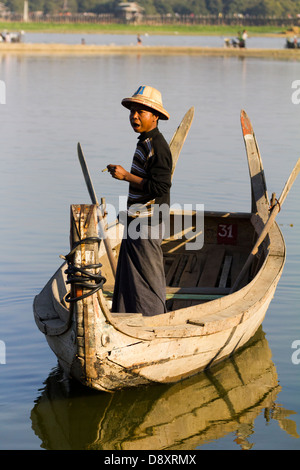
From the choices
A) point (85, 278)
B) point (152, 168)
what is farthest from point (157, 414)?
point (152, 168)

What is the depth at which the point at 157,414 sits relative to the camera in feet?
18.6

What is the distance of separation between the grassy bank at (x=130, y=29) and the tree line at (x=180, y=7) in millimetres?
17123

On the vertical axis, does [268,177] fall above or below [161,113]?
below

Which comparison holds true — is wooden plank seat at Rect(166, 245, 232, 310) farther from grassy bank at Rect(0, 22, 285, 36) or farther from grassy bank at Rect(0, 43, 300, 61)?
grassy bank at Rect(0, 22, 285, 36)

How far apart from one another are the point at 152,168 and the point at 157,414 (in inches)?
66.3

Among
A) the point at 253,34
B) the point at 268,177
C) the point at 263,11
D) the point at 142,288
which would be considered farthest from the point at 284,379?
the point at 263,11

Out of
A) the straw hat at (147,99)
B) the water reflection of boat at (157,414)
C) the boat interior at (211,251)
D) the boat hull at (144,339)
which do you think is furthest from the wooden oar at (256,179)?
the straw hat at (147,99)

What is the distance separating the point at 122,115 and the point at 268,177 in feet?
28.3

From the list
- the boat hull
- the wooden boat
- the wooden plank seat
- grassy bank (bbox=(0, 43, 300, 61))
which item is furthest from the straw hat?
grassy bank (bbox=(0, 43, 300, 61))

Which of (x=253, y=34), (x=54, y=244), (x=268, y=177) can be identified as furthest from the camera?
(x=253, y=34)

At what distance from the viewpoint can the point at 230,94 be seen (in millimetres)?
28109

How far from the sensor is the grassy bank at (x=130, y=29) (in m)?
78.0

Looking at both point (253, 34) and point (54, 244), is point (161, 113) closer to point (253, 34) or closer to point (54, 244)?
point (54, 244)

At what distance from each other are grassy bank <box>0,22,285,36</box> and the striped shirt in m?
71.9
